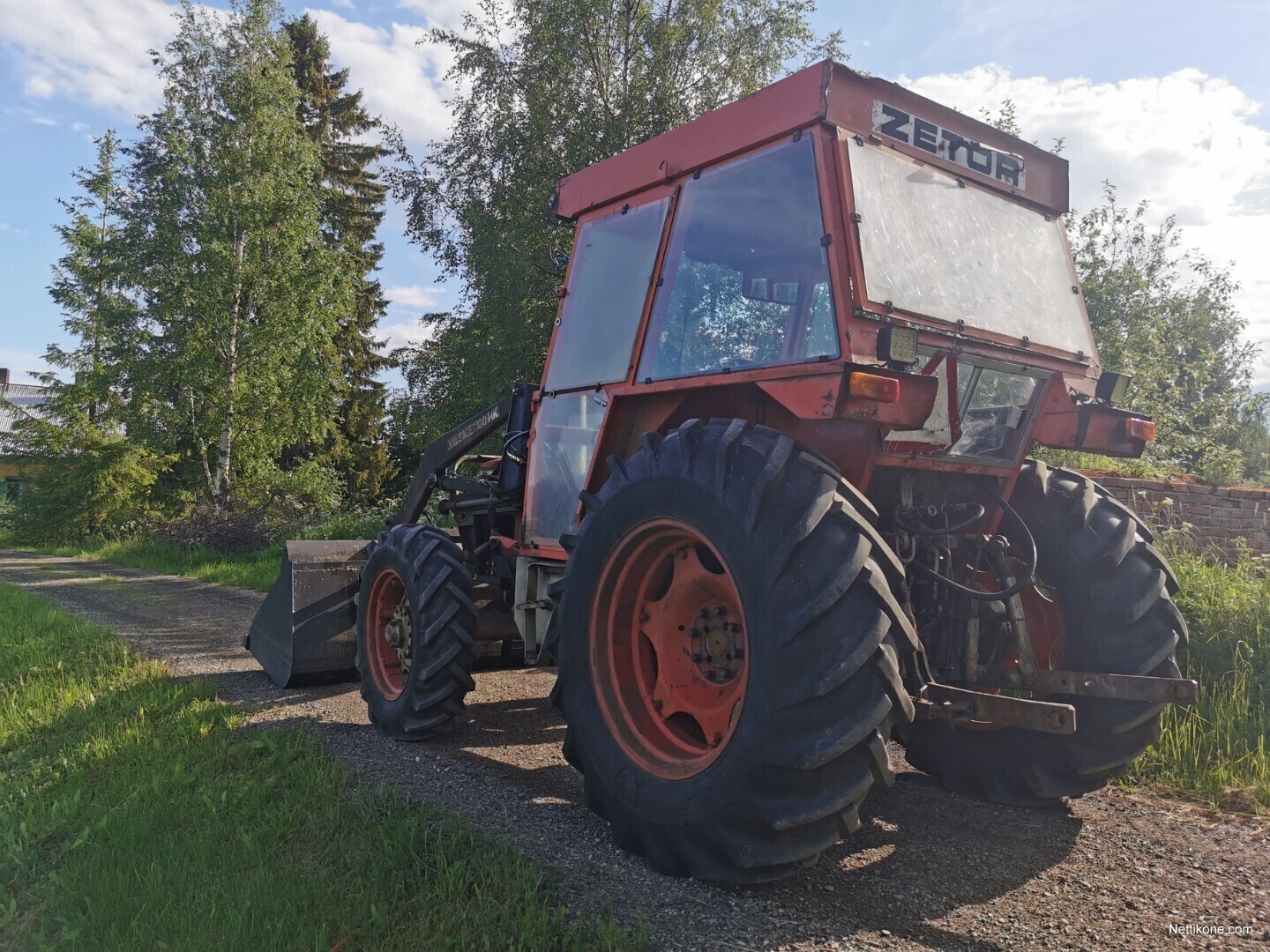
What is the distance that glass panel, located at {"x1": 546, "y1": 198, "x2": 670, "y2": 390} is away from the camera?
3973 millimetres

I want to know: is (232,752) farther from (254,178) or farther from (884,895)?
(254,178)

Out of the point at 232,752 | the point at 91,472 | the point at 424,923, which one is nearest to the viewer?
the point at 424,923

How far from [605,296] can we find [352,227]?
89.1ft

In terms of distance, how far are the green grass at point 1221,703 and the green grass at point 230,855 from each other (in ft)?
9.95

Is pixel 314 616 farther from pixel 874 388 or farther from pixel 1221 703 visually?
pixel 1221 703

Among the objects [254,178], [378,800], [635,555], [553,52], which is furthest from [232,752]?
[254,178]

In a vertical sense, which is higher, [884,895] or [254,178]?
[254,178]

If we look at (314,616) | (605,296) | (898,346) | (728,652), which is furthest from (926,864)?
(314,616)

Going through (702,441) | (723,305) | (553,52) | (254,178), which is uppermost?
(553,52)

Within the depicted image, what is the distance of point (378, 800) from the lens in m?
3.47

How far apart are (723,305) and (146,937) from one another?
9.47ft

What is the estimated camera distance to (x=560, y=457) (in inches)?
174

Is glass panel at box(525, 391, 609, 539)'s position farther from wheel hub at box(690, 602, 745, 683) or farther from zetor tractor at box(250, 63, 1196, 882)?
wheel hub at box(690, 602, 745, 683)

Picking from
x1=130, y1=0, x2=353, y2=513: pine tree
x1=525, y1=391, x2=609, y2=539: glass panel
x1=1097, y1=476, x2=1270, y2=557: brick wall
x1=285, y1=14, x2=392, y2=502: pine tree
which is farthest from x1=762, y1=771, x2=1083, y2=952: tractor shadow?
x1=285, y1=14, x2=392, y2=502: pine tree
